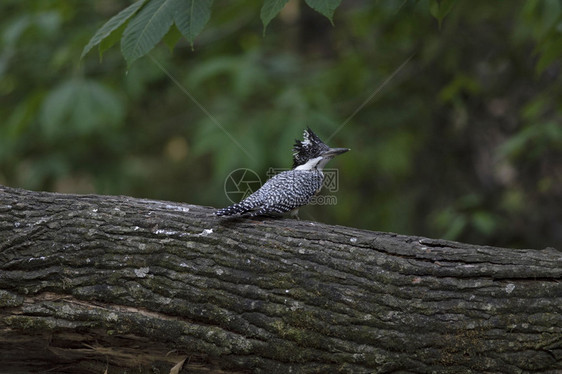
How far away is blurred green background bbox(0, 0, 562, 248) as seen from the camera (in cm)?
554

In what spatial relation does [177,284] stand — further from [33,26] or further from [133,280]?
[33,26]

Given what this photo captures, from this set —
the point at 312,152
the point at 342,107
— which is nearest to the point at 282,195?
the point at 312,152

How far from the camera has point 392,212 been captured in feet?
24.1

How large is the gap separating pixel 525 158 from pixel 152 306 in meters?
4.42

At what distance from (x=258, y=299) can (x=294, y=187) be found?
1419mm

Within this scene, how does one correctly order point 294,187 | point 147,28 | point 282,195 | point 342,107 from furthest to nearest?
point 342,107, point 294,187, point 282,195, point 147,28

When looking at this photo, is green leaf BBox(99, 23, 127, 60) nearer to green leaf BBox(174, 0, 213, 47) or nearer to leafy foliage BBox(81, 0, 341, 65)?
leafy foliage BBox(81, 0, 341, 65)

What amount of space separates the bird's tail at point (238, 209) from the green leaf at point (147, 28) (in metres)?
0.98

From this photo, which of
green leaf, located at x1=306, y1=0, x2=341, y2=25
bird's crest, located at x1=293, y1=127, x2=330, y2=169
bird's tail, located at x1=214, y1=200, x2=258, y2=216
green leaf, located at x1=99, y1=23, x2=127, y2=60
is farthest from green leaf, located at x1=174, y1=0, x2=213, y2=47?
bird's crest, located at x1=293, y1=127, x2=330, y2=169

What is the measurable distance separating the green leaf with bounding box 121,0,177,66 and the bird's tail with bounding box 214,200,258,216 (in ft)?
3.21

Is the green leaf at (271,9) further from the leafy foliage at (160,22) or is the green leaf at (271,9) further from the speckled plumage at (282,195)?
the speckled plumage at (282,195)

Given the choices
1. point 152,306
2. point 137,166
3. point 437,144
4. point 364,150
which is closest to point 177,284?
point 152,306

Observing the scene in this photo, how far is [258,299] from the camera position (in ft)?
9.58

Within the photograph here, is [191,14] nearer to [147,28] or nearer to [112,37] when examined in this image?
[147,28]
